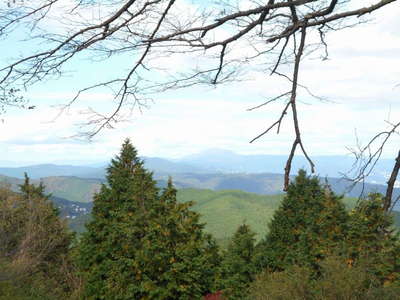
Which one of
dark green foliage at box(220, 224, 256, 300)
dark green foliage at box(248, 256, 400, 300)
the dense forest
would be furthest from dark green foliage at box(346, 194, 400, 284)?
dark green foliage at box(220, 224, 256, 300)

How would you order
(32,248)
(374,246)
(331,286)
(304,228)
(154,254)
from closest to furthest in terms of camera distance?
(331,286) < (374,246) < (154,254) < (304,228) < (32,248)

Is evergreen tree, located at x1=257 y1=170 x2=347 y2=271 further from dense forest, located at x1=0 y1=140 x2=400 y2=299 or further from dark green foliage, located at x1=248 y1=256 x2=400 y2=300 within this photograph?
dark green foliage, located at x1=248 y1=256 x2=400 y2=300

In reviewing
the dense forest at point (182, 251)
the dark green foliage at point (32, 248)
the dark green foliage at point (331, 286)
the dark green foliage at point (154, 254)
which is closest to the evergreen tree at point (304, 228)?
the dense forest at point (182, 251)

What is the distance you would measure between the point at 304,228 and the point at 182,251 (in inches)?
348

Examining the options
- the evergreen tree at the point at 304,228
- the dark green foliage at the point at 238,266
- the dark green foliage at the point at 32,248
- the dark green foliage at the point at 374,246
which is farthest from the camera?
the dark green foliage at the point at 32,248

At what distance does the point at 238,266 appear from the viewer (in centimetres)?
2200

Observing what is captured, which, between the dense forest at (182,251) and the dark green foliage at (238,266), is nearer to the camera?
the dense forest at (182,251)

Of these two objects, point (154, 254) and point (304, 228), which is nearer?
point (154, 254)

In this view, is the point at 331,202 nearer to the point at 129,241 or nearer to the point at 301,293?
the point at 301,293

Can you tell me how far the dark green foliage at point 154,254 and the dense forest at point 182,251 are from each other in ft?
0.18

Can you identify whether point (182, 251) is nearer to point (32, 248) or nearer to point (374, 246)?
point (374, 246)

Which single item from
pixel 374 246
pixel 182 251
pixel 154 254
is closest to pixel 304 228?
pixel 374 246

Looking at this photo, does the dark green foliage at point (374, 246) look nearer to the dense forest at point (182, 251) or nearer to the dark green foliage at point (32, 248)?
the dense forest at point (182, 251)

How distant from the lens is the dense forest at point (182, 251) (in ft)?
53.0
